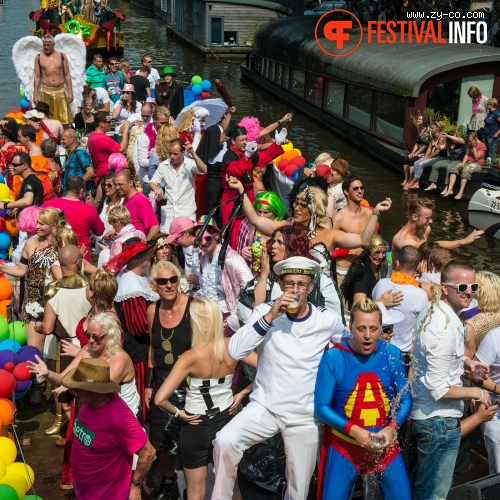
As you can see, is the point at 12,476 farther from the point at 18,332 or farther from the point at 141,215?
the point at 141,215

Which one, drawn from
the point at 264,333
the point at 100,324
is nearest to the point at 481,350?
the point at 264,333

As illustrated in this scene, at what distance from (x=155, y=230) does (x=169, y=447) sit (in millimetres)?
3040

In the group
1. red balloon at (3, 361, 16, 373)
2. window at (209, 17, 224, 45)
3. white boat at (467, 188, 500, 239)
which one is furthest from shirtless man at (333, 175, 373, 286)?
window at (209, 17, 224, 45)

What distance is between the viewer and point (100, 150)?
35.2ft

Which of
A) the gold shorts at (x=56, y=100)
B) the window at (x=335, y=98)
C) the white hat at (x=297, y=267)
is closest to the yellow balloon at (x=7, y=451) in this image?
the white hat at (x=297, y=267)

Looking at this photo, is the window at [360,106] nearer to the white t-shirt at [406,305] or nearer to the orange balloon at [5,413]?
the white t-shirt at [406,305]

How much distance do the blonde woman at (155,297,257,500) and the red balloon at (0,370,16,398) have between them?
1980mm

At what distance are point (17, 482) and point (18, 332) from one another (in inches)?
88.1

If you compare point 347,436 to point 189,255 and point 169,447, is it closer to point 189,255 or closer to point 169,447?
point 169,447

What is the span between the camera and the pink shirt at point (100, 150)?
10672 mm

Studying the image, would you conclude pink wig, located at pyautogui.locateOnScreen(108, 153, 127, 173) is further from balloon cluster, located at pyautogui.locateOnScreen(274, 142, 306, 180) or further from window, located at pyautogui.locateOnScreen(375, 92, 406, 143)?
window, located at pyautogui.locateOnScreen(375, 92, 406, 143)

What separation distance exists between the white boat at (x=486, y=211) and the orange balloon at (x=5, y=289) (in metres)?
8.63

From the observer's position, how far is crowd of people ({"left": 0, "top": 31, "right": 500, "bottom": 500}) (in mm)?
4539

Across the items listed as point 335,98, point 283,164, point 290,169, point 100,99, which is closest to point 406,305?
point 290,169
